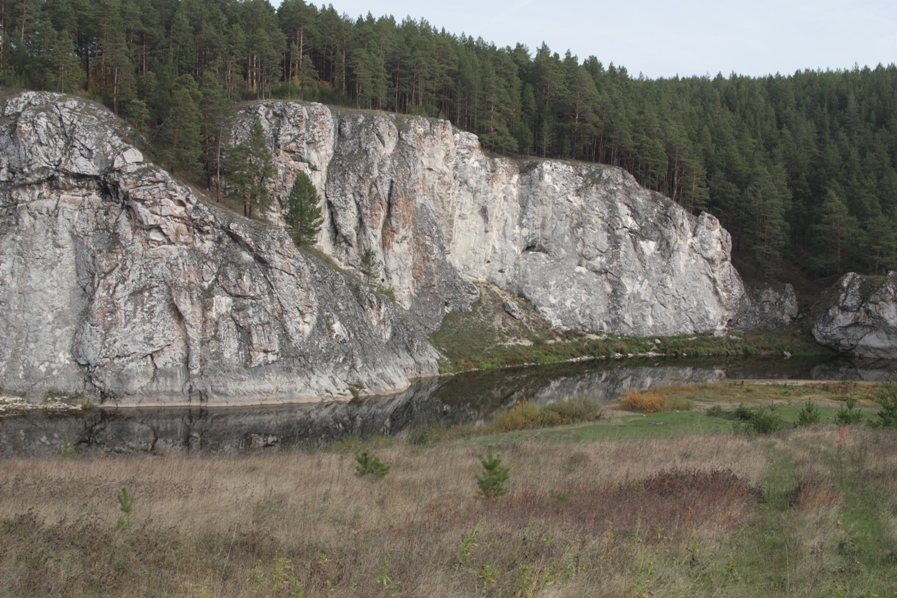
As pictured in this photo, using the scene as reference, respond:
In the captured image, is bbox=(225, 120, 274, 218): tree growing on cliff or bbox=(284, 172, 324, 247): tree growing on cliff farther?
bbox=(284, 172, 324, 247): tree growing on cliff

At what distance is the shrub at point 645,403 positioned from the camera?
29.2m

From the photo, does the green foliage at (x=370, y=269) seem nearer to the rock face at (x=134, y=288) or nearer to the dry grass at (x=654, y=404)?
the rock face at (x=134, y=288)

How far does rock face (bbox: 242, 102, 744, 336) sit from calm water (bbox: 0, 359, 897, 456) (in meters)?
11.7

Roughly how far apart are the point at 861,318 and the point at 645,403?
4468 centimetres

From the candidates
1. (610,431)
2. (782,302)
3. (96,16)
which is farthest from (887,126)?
(96,16)

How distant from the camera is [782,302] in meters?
69.2

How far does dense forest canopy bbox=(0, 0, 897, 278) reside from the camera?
46906 mm

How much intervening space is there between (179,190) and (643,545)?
3708 cm

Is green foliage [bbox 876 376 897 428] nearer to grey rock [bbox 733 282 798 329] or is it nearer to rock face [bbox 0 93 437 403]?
rock face [bbox 0 93 437 403]

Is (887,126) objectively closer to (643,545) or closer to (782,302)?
(782,302)

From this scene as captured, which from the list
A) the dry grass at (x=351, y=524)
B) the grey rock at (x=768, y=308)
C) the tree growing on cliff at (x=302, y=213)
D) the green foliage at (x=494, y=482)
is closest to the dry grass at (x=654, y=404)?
the dry grass at (x=351, y=524)

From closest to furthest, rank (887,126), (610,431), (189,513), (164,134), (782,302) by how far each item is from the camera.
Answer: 1. (189,513)
2. (610,431)
3. (164,134)
4. (782,302)
5. (887,126)

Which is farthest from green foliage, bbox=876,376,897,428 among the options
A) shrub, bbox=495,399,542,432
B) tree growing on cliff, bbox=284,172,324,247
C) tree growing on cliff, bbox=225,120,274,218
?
tree growing on cliff, bbox=225,120,274,218

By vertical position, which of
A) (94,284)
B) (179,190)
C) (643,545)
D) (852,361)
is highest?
(179,190)
